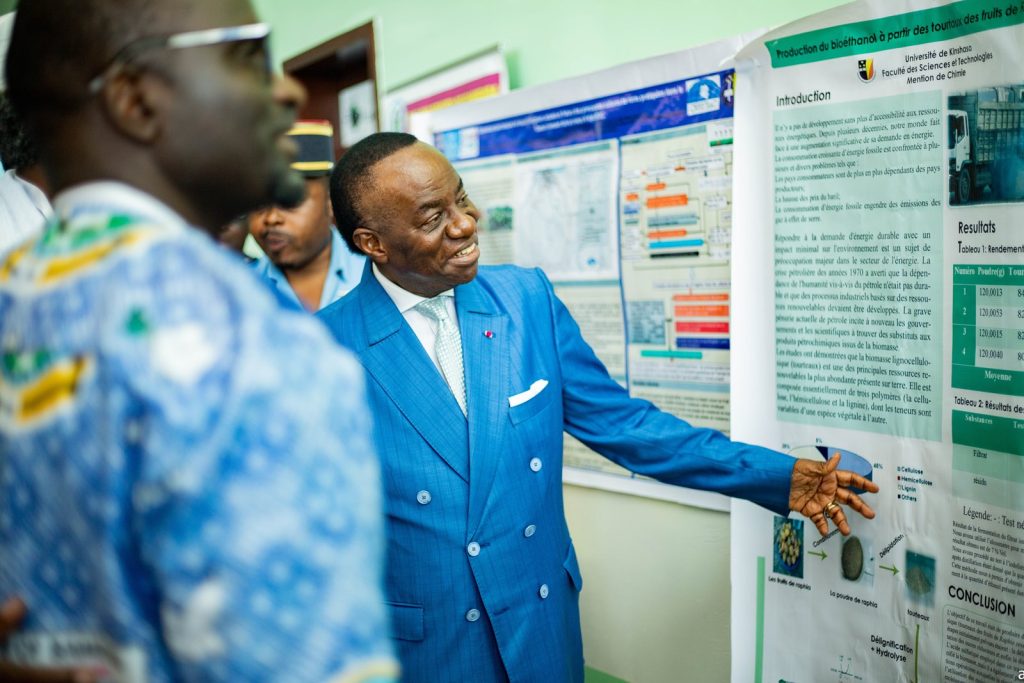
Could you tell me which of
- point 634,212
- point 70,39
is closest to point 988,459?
point 634,212

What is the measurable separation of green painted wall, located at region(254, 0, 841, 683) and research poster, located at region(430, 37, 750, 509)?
0.11 metres

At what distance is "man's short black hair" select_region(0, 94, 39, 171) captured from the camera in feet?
4.55

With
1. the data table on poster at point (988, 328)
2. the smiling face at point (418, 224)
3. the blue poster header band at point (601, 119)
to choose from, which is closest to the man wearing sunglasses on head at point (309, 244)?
the blue poster header band at point (601, 119)

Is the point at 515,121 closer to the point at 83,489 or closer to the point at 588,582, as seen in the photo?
the point at 588,582

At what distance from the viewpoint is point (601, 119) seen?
6.21 ft

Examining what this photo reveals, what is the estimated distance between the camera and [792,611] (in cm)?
155

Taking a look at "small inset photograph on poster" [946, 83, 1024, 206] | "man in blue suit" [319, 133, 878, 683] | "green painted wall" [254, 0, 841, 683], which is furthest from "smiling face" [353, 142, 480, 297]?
"small inset photograph on poster" [946, 83, 1024, 206]

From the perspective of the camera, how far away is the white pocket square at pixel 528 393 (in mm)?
1430

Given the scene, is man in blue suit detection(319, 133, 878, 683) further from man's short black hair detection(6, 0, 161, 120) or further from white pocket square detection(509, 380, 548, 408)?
man's short black hair detection(6, 0, 161, 120)

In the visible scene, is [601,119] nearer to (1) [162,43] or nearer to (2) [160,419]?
(1) [162,43]

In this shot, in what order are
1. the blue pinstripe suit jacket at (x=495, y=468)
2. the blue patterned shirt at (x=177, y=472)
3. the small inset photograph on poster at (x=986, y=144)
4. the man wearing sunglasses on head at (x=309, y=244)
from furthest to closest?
1. the man wearing sunglasses on head at (x=309, y=244)
2. the blue pinstripe suit jacket at (x=495, y=468)
3. the small inset photograph on poster at (x=986, y=144)
4. the blue patterned shirt at (x=177, y=472)

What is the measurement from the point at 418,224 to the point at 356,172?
0.20 m

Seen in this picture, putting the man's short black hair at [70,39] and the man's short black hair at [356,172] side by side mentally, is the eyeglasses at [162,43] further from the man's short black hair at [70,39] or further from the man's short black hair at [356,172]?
the man's short black hair at [356,172]

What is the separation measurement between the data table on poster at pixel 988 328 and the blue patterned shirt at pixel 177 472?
1.11 m
